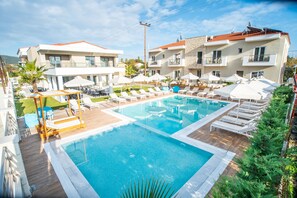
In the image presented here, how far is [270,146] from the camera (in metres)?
3.31

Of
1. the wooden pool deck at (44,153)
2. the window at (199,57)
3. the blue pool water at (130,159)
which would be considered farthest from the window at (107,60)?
the blue pool water at (130,159)

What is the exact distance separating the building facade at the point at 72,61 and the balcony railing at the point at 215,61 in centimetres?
1470

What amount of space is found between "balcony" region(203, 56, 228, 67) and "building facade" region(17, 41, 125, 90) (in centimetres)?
1462

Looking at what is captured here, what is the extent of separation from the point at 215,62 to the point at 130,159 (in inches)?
932

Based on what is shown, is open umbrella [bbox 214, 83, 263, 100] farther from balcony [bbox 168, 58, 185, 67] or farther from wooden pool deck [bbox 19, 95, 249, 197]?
balcony [bbox 168, 58, 185, 67]

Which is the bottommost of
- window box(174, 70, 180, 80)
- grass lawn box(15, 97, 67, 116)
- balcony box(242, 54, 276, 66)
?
grass lawn box(15, 97, 67, 116)

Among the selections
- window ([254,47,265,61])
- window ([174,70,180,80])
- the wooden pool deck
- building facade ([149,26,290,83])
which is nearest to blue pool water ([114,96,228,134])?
the wooden pool deck

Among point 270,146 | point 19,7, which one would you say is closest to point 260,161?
point 270,146

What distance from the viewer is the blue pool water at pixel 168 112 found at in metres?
10.5

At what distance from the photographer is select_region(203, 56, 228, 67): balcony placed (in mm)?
24203

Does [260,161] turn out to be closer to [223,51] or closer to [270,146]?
[270,146]

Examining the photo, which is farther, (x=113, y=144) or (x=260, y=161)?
(x=113, y=144)

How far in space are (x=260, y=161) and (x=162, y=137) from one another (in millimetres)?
5747

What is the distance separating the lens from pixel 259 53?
21.2m
